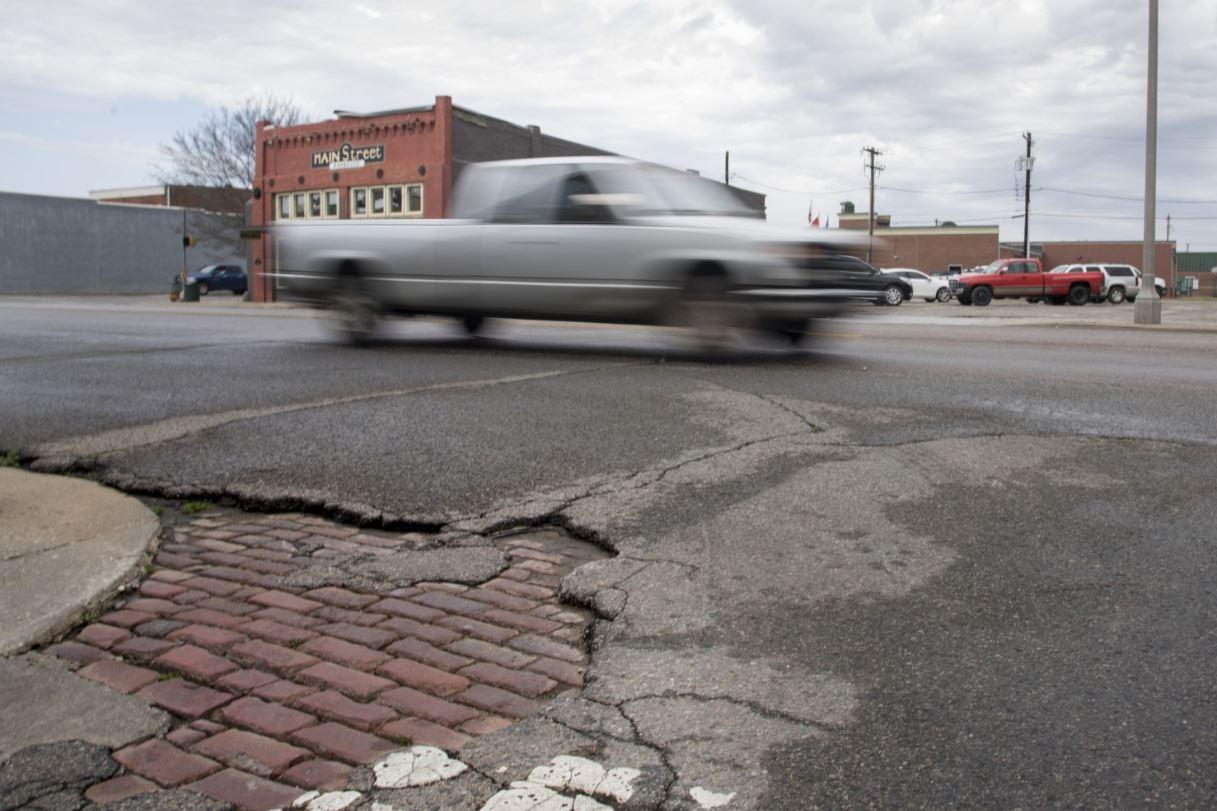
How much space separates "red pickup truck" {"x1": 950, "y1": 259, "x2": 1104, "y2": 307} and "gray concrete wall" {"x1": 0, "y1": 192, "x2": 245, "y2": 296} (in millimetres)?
38221

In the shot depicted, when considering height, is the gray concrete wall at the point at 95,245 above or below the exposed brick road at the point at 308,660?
above

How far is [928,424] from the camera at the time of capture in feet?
21.8

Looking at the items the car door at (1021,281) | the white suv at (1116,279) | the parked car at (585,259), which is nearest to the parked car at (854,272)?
the parked car at (585,259)

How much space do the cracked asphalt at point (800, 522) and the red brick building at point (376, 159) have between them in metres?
32.1

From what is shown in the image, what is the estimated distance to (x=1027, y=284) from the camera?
4181 centimetres

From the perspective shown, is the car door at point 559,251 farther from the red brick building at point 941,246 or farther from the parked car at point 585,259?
the red brick building at point 941,246

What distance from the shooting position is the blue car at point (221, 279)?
176ft

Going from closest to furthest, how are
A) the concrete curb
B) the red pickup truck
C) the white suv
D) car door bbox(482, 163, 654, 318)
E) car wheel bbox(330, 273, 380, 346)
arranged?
1. the concrete curb
2. car door bbox(482, 163, 654, 318)
3. car wheel bbox(330, 273, 380, 346)
4. the red pickup truck
5. the white suv

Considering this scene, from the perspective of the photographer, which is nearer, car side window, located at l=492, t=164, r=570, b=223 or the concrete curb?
the concrete curb

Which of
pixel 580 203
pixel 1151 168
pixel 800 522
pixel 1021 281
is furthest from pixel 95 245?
pixel 800 522

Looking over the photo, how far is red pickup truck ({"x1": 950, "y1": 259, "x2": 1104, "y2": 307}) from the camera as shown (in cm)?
4166

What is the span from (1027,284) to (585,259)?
35.5 metres

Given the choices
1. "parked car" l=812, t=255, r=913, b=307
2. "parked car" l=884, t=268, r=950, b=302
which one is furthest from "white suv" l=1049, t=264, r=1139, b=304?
"parked car" l=812, t=255, r=913, b=307

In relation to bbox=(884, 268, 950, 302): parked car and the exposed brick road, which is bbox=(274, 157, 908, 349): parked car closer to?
the exposed brick road
